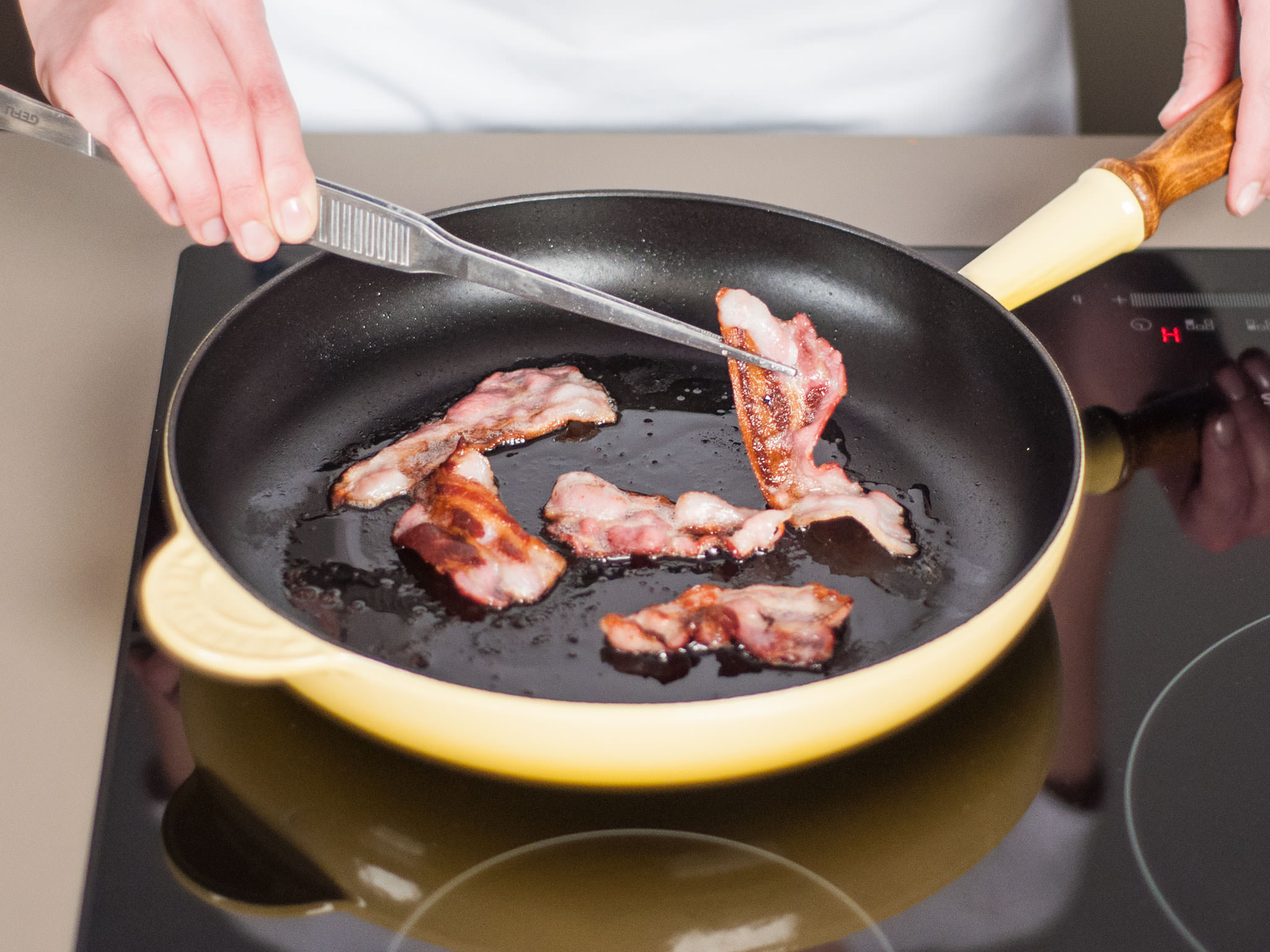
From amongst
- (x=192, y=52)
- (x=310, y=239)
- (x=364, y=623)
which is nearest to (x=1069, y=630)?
(x=364, y=623)

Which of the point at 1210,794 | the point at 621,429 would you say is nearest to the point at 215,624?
the point at 621,429

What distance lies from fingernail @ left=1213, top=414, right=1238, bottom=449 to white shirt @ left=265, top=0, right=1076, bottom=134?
0.66 metres

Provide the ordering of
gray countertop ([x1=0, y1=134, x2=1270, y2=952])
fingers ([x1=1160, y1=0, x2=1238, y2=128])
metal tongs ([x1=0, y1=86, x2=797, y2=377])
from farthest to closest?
fingers ([x1=1160, y1=0, x2=1238, y2=128]), metal tongs ([x1=0, y1=86, x2=797, y2=377]), gray countertop ([x1=0, y1=134, x2=1270, y2=952])

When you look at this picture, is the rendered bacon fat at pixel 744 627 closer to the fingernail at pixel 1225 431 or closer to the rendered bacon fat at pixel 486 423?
the rendered bacon fat at pixel 486 423

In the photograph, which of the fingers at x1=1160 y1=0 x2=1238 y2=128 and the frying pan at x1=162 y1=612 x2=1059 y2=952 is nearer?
the frying pan at x1=162 y1=612 x2=1059 y2=952

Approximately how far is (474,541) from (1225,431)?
66 centimetres

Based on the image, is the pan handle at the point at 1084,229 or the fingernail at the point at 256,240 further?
the pan handle at the point at 1084,229

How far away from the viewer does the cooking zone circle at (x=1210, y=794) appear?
0.62 m

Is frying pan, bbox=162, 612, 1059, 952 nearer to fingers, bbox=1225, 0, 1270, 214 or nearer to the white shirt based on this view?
fingers, bbox=1225, 0, 1270, 214

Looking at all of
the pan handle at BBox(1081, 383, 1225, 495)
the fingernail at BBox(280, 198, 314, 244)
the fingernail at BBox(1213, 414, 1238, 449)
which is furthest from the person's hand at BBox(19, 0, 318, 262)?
the fingernail at BBox(1213, 414, 1238, 449)

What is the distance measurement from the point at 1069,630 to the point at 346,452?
593 mm

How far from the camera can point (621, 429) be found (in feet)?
3.23

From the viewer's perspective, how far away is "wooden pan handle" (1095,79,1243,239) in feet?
3.25

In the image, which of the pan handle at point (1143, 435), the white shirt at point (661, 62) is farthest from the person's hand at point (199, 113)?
the pan handle at point (1143, 435)
